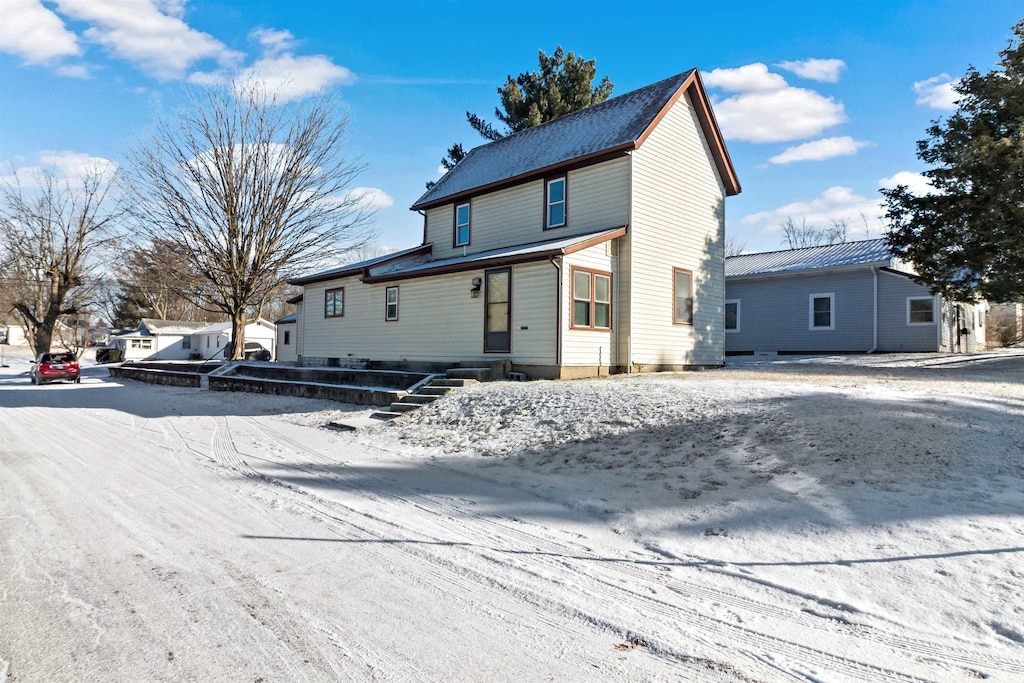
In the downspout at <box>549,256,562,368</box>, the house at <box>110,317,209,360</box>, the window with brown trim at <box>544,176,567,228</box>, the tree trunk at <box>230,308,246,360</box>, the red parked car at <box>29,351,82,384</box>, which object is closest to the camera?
the downspout at <box>549,256,562,368</box>

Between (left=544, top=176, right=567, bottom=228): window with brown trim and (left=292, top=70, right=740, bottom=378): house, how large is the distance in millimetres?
34

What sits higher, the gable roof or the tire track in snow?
the gable roof

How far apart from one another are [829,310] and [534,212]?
13729mm

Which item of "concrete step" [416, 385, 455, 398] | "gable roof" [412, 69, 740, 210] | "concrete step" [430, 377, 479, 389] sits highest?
"gable roof" [412, 69, 740, 210]

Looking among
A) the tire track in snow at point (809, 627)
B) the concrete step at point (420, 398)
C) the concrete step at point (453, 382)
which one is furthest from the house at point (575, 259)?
the tire track in snow at point (809, 627)

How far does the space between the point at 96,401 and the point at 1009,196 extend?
996 inches

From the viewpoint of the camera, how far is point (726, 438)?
277 inches

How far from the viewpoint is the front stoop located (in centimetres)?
1181

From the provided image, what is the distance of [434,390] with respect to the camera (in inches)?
502

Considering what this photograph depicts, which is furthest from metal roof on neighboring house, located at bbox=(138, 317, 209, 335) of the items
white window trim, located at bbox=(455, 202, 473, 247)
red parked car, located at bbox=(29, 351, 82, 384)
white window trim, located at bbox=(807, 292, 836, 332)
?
white window trim, located at bbox=(807, 292, 836, 332)

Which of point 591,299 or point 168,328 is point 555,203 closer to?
point 591,299

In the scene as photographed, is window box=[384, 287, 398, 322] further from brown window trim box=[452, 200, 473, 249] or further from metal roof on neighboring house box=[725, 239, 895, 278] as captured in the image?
metal roof on neighboring house box=[725, 239, 895, 278]

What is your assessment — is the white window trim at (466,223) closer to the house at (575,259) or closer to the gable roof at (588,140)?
the house at (575,259)

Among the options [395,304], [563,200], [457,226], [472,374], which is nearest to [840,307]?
[563,200]
